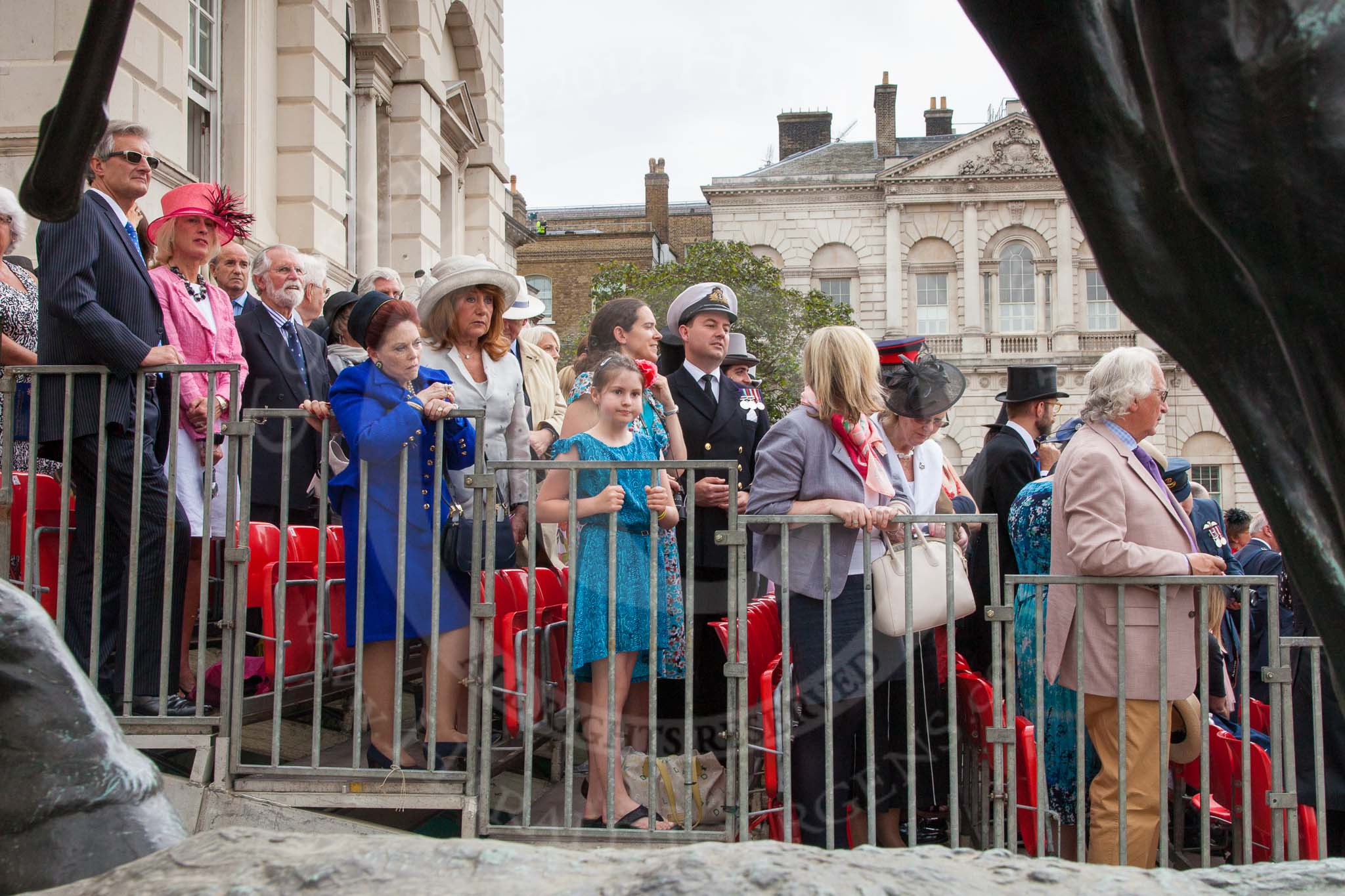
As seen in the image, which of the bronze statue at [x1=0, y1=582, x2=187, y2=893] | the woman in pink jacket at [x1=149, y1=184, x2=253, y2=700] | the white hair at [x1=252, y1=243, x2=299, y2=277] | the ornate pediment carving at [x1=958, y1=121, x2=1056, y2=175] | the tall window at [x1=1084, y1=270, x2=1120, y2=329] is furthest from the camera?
the ornate pediment carving at [x1=958, y1=121, x2=1056, y2=175]

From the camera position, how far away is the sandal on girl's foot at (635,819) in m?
4.42

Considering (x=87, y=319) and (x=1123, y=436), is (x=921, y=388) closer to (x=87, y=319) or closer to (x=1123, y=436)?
(x=1123, y=436)

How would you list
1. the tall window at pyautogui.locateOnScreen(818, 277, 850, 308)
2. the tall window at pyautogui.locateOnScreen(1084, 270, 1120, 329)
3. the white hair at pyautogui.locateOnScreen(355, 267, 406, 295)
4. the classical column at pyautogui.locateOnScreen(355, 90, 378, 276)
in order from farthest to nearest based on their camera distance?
1. the tall window at pyautogui.locateOnScreen(818, 277, 850, 308)
2. the tall window at pyautogui.locateOnScreen(1084, 270, 1120, 329)
3. the classical column at pyautogui.locateOnScreen(355, 90, 378, 276)
4. the white hair at pyautogui.locateOnScreen(355, 267, 406, 295)

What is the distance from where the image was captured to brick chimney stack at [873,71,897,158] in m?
54.5

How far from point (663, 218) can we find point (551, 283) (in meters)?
6.87

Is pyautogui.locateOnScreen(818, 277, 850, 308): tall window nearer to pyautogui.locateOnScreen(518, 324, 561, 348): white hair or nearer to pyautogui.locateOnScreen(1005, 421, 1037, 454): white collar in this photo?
pyautogui.locateOnScreen(518, 324, 561, 348): white hair

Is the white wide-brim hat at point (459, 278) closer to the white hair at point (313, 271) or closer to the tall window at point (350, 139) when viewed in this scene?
the white hair at point (313, 271)

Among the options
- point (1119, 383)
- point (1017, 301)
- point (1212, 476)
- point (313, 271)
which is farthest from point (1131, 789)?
point (1017, 301)

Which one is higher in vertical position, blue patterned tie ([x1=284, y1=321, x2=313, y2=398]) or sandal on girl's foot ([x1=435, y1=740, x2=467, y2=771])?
blue patterned tie ([x1=284, y1=321, x2=313, y2=398])

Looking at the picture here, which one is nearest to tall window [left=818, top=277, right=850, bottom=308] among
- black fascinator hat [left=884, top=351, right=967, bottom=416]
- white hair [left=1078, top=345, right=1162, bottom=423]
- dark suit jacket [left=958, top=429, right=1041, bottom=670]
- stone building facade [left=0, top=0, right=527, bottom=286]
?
stone building facade [left=0, top=0, right=527, bottom=286]

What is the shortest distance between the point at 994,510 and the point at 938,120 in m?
55.8

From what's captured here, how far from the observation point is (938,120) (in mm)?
58625

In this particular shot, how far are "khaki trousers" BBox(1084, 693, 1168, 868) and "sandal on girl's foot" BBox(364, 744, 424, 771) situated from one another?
2487 mm

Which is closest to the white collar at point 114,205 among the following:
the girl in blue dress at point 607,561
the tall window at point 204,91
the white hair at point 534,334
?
the girl in blue dress at point 607,561
